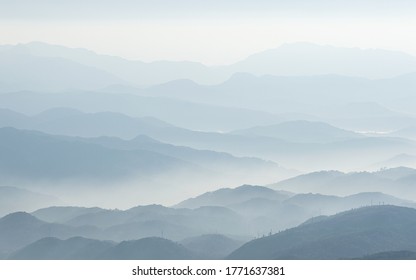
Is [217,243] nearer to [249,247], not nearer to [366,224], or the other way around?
[249,247]

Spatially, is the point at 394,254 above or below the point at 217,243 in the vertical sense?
below

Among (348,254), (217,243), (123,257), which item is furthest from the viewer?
(217,243)

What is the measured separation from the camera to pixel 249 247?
6240 inches

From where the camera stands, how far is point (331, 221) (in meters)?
171

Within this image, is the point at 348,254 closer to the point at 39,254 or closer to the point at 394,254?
the point at 394,254

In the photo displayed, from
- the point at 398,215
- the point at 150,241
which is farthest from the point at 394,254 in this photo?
the point at 150,241

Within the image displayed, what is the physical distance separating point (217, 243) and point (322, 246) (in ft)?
129

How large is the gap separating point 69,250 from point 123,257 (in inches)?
950

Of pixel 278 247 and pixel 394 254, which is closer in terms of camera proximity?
pixel 394 254
